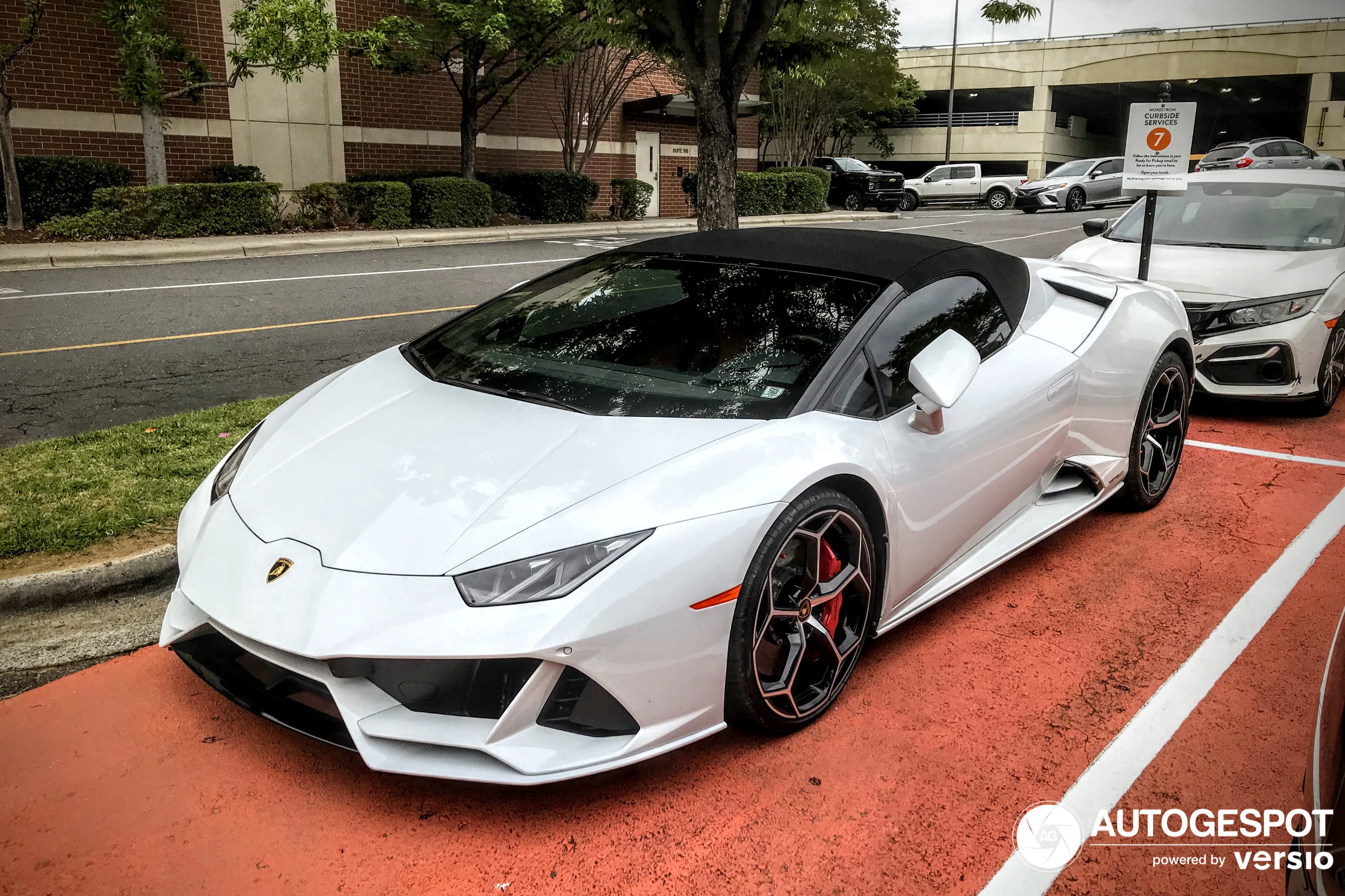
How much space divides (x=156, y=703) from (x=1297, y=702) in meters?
3.43

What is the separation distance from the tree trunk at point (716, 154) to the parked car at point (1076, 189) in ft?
80.4

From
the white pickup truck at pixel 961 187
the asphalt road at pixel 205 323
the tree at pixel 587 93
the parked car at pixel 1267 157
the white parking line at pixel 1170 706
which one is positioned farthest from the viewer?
the white pickup truck at pixel 961 187

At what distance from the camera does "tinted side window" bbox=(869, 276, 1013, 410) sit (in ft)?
10.5

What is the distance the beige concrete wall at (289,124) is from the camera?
1862 centimetres

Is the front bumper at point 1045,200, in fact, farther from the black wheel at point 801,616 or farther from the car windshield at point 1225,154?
the black wheel at point 801,616

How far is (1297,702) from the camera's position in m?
3.12

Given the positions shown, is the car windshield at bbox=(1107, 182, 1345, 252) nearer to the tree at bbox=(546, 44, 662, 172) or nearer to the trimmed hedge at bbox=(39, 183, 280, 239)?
the trimmed hedge at bbox=(39, 183, 280, 239)

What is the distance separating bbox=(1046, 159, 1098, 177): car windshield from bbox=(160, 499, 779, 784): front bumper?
32102mm

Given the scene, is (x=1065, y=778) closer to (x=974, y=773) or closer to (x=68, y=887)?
(x=974, y=773)

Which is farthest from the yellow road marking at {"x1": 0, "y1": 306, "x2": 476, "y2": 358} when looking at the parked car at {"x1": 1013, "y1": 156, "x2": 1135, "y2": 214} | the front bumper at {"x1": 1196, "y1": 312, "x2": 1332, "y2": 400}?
the parked car at {"x1": 1013, "y1": 156, "x2": 1135, "y2": 214}

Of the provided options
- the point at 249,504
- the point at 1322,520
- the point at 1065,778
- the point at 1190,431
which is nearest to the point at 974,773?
the point at 1065,778

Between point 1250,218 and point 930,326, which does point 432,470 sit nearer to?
point 930,326

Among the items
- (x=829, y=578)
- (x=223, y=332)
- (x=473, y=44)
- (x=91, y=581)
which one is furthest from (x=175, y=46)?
(x=829, y=578)

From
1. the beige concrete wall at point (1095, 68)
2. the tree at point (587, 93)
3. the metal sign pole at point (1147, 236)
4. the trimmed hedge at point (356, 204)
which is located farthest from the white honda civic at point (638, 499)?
the beige concrete wall at point (1095, 68)
